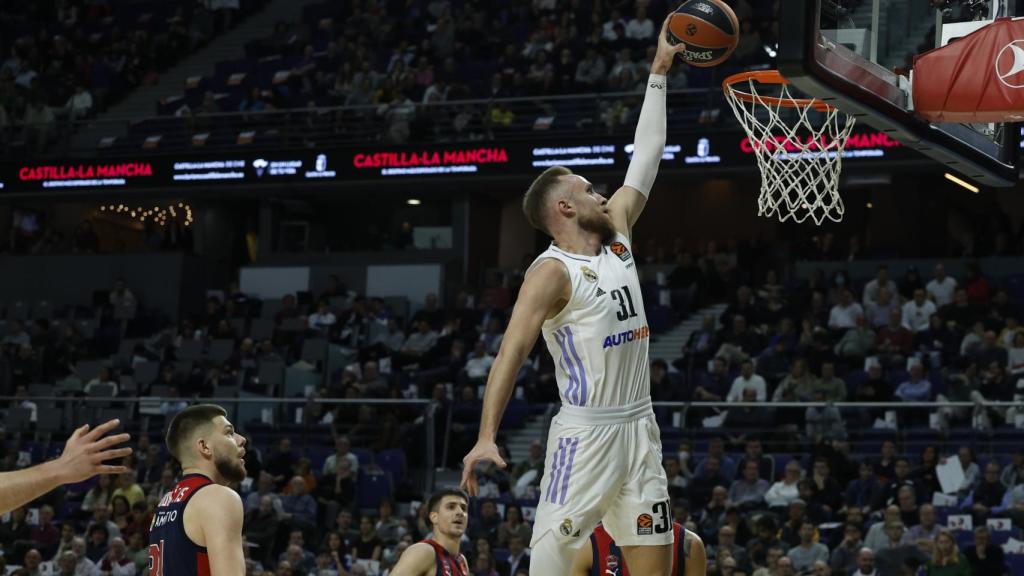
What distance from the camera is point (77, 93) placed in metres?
25.4

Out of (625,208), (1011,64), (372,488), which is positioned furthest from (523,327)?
(372,488)

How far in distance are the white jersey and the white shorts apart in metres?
0.08

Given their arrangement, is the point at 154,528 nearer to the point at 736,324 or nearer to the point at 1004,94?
the point at 1004,94

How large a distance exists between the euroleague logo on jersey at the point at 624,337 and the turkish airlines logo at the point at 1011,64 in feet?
9.88

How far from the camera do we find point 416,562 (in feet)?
24.1

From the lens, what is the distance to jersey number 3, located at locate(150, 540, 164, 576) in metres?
5.33

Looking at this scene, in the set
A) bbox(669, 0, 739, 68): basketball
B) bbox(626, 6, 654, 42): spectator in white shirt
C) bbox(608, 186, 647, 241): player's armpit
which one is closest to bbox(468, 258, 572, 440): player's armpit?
bbox(608, 186, 647, 241): player's armpit

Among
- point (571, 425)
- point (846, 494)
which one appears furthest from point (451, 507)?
point (846, 494)

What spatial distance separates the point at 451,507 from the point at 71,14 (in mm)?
23434

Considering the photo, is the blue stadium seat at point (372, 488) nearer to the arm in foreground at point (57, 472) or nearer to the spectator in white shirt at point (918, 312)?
the spectator in white shirt at point (918, 312)

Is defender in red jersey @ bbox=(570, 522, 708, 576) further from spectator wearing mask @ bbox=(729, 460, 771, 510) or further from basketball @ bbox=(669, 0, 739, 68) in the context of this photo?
spectator wearing mask @ bbox=(729, 460, 771, 510)

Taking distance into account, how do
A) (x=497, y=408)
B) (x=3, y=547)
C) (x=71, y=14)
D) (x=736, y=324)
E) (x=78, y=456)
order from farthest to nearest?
(x=71, y=14), (x=736, y=324), (x=3, y=547), (x=497, y=408), (x=78, y=456)

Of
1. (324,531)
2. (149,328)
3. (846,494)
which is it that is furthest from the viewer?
(149,328)

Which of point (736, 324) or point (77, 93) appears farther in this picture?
point (77, 93)
